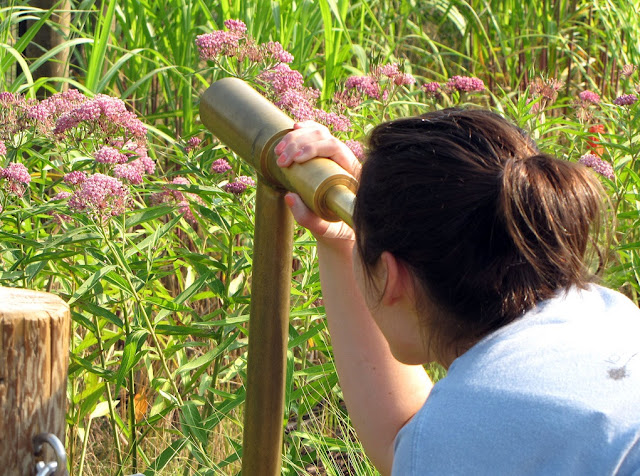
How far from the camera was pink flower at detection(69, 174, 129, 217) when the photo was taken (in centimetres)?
178

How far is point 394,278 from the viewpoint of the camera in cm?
104

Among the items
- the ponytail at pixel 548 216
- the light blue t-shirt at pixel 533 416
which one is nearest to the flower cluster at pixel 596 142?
the ponytail at pixel 548 216

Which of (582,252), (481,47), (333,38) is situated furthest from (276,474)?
(481,47)

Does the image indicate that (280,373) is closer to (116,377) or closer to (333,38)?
(116,377)

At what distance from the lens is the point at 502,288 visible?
1.00m

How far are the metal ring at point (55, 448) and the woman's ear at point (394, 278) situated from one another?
1.60 feet

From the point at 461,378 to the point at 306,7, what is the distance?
2777 millimetres

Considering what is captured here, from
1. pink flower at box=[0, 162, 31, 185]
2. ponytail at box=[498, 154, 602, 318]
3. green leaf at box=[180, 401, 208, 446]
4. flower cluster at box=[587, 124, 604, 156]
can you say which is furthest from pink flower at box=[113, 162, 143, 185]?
flower cluster at box=[587, 124, 604, 156]

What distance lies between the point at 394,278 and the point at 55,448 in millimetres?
527

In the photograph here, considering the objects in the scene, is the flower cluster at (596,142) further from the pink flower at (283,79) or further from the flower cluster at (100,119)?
the flower cluster at (100,119)

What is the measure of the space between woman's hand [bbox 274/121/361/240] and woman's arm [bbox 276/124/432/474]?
9 cm

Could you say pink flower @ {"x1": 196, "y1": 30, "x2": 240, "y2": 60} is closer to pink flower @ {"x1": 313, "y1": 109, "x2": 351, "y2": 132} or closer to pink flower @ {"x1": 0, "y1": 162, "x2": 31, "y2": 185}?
pink flower @ {"x1": 313, "y1": 109, "x2": 351, "y2": 132}

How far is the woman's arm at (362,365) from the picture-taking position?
1.26 metres

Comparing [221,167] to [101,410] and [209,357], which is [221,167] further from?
[101,410]
